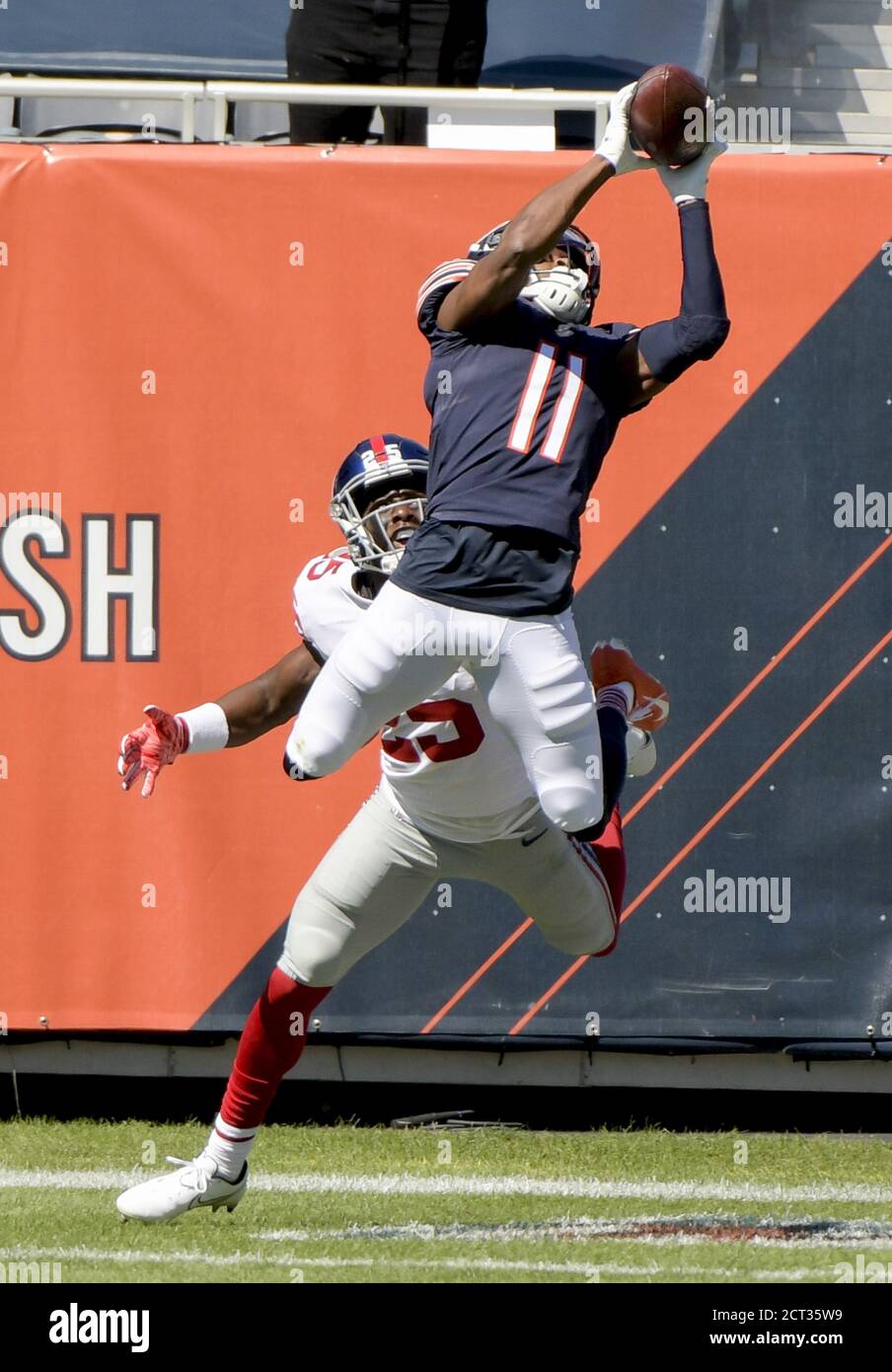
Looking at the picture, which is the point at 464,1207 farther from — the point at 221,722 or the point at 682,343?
the point at 682,343

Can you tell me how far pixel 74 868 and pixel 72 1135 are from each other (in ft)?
2.31

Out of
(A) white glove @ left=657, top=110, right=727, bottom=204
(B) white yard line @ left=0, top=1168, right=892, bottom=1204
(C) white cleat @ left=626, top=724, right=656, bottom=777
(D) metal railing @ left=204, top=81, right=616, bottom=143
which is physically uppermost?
(D) metal railing @ left=204, top=81, right=616, bottom=143

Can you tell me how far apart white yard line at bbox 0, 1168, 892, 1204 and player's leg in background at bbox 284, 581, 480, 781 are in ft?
4.51

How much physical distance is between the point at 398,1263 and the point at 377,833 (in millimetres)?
811

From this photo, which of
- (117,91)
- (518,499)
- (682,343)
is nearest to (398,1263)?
(518,499)

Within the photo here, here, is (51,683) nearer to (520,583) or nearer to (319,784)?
(319,784)

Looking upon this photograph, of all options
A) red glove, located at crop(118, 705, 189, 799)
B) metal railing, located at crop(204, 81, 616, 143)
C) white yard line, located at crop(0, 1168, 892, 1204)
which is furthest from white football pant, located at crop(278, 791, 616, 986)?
metal railing, located at crop(204, 81, 616, 143)

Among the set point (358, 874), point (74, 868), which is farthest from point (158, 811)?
point (358, 874)

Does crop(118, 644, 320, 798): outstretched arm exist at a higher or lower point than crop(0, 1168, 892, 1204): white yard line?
higher

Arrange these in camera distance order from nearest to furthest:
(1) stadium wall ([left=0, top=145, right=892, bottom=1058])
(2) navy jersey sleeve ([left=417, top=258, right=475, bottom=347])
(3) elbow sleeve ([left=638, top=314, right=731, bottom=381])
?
(3) elbow sleeve ([left=638, top=314, right=731, bottom=381]) → (2) navy jersey sleeve ([left=417, top=258, right=475, bottom=347]) → (1) stadium wall ([left=0, top=145, right=892, bottom=1058])

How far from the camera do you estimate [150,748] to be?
147 inches

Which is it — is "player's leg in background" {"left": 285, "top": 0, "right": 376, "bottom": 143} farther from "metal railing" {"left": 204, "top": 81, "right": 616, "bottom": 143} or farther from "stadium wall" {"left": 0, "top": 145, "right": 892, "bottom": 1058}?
"stadium wall" {"left": 0, "top": 145, "right": 892, "bottom": 1058}

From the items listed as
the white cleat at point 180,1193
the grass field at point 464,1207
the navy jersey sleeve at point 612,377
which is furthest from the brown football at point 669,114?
the white cleat at point 180,1193

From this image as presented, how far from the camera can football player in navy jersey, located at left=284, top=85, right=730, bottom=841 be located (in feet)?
11.3
